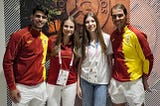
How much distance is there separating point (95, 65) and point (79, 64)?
0.53 feet

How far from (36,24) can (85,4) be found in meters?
0.72

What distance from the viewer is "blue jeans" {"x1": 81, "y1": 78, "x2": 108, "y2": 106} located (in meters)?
2.78

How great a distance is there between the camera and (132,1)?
3.11m

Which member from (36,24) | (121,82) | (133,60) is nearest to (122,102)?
(121,82)

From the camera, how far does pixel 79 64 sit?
9.20 feet

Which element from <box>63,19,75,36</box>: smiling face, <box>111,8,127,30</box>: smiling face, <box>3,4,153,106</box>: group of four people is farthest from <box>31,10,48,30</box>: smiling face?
<box>111,8,127,30</box>: smiling face

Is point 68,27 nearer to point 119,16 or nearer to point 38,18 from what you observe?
point 38,18

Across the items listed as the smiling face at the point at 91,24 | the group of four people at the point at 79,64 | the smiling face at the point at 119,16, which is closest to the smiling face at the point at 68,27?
the group of four people at the point at 79,64

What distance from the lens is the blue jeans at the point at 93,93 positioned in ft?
9.12

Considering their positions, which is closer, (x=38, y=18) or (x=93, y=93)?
(x=38, y=18)

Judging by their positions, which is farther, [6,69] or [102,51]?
[102,51]

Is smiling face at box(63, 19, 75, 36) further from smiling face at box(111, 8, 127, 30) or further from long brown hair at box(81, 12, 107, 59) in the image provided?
smiling face at box(111, 8, 127, 30)

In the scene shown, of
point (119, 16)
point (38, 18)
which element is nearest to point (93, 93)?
point (119, 16)

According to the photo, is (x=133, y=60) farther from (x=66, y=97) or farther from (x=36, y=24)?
(x=36, y=24)
